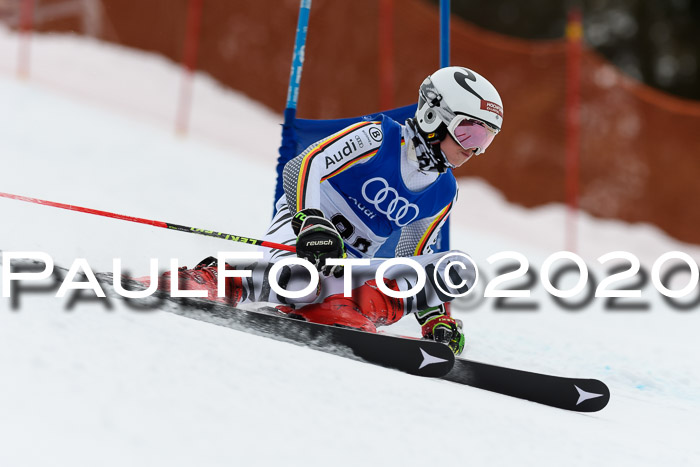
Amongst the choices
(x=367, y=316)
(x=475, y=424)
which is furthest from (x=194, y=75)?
(x=475, y=424)

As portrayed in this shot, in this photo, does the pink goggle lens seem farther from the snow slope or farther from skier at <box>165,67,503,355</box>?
the snow slope

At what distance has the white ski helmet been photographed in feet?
10.7

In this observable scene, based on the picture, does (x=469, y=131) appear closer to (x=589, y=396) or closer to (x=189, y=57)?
(x=589, y=396)

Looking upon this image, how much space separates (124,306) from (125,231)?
1732mm

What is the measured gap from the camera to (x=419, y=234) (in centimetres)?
364

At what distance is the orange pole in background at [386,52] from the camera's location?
972 cm

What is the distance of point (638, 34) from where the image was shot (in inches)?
730

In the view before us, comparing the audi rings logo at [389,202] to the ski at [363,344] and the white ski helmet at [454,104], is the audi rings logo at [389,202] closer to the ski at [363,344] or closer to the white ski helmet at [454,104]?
the white ski helmet at [454,104]

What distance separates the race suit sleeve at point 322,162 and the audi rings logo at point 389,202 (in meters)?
0.12

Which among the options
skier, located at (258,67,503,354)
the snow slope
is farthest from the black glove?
the snow slope

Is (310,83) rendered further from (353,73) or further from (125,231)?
(125,231)

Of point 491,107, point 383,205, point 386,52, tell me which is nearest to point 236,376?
point 383,205

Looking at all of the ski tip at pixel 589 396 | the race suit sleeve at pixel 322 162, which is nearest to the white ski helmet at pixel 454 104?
the race suit sleeve at pixel 322 162

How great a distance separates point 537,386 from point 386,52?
24.2 feet
